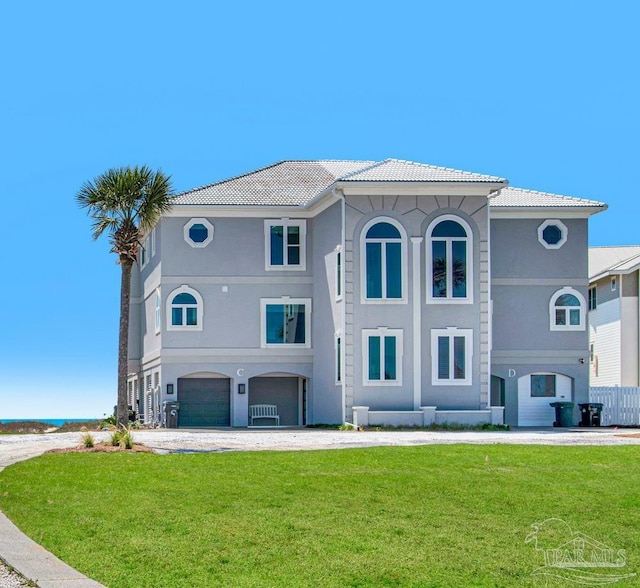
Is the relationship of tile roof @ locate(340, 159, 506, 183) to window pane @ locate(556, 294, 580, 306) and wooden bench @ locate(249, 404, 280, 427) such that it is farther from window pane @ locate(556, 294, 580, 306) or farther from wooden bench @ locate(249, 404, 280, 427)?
wooden bench @ locate(249, 404, 280, 427)

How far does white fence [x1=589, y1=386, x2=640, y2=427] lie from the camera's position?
134ft

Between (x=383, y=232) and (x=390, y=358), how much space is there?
13.9ft

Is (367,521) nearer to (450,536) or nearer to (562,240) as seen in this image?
(450,536)

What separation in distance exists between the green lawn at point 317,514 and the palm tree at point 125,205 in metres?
10.1

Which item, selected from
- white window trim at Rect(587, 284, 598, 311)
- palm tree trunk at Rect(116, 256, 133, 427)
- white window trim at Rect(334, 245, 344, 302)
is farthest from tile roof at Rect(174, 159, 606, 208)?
white window trim at Rect(587, 284, 598, 311)

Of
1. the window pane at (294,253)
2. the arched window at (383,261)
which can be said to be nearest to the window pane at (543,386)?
the arched window at (383,261)

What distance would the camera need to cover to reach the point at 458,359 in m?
36.1

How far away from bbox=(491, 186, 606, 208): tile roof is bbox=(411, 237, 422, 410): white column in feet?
18.4

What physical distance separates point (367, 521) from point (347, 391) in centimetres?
2155

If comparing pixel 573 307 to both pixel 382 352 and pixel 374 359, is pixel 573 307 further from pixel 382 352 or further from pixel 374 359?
pixel 374 359

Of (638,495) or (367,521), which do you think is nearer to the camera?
(367,521)

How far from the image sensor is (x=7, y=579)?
10.5 metres

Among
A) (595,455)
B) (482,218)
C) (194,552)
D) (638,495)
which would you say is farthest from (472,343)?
(194,552)

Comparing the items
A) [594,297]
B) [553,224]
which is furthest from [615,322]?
[553,224]
